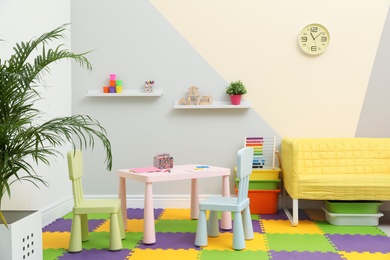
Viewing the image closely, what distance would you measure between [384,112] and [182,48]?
8.02ft

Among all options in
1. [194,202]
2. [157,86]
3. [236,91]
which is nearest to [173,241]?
[194,202]

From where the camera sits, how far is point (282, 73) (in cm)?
582

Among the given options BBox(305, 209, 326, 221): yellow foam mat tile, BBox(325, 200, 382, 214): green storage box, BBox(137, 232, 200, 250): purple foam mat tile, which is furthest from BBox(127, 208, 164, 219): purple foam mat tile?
BBox(325, 200, 382, 214): green storage box

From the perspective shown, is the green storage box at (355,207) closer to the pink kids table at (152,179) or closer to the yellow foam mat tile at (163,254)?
the pink kids table at (152,179)

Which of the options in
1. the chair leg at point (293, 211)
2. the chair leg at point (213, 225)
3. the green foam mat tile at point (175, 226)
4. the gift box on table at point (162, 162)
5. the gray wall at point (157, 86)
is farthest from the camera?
the gray wall at point (157, 86)

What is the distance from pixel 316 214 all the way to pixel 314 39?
199 cm

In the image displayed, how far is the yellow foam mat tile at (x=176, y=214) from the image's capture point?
5.43m

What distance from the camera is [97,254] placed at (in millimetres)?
4012

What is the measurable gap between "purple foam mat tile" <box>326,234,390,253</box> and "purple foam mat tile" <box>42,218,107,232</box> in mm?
2260

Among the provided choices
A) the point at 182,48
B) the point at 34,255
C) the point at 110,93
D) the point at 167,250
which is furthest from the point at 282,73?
the point at 34,255

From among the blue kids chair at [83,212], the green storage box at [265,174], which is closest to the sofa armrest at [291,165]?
the green storage box at [265,174]

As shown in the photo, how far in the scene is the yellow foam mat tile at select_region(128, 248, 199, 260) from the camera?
3914mm

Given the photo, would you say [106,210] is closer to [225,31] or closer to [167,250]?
[167,250]

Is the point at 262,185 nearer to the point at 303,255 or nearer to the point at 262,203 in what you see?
the point at 262,203
